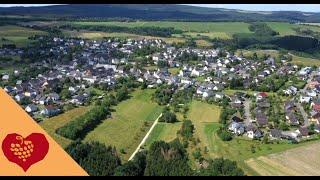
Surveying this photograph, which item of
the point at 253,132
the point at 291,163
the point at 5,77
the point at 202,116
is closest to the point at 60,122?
the point at 5,77

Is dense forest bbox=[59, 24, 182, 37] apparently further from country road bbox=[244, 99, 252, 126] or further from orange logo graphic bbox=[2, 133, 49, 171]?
orange logo graphic bbox=[2, 133, 49, 171]

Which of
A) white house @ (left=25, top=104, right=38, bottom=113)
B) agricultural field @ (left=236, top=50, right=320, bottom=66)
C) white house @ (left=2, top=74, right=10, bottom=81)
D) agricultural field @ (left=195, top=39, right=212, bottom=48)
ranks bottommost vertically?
agricultural field @ (left=236, top=50, right=320, bottom=66)

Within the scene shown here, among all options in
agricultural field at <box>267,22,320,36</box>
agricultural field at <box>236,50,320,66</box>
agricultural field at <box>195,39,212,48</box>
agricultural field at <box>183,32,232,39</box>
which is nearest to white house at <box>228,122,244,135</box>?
agricultural field at <box>236,50,320,66</box>

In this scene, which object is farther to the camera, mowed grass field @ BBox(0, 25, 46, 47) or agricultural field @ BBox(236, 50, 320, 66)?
agricultural field @ BBox(236, 50, 320, 66)

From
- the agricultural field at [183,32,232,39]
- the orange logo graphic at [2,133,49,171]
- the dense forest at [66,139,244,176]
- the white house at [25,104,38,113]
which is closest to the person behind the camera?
the orange logo graphic at [2,133,49,171]

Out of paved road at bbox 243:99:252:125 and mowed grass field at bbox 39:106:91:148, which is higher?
mowed grass field at bbox 39:106:91:148

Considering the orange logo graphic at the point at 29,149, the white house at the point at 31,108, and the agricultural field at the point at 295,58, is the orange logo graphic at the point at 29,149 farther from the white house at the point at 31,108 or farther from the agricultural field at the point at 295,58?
the agricultural field at the point at 295,58

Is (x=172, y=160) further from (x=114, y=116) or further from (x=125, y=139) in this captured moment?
(x=114, y=116)

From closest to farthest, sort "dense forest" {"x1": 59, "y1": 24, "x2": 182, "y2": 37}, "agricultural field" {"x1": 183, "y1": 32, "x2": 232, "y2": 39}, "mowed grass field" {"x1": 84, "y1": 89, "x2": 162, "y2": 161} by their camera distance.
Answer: "mowed grass field" {"x1": 84, "y1": 89, "x2": 162, "y2": 161}
"dense forest" {"x1": 59, "y1": 24, "x2": 182, "y2": 37}
"agricultural field" {"x1": 183, "y1": 32, "x2": 232, "y2": 39}
